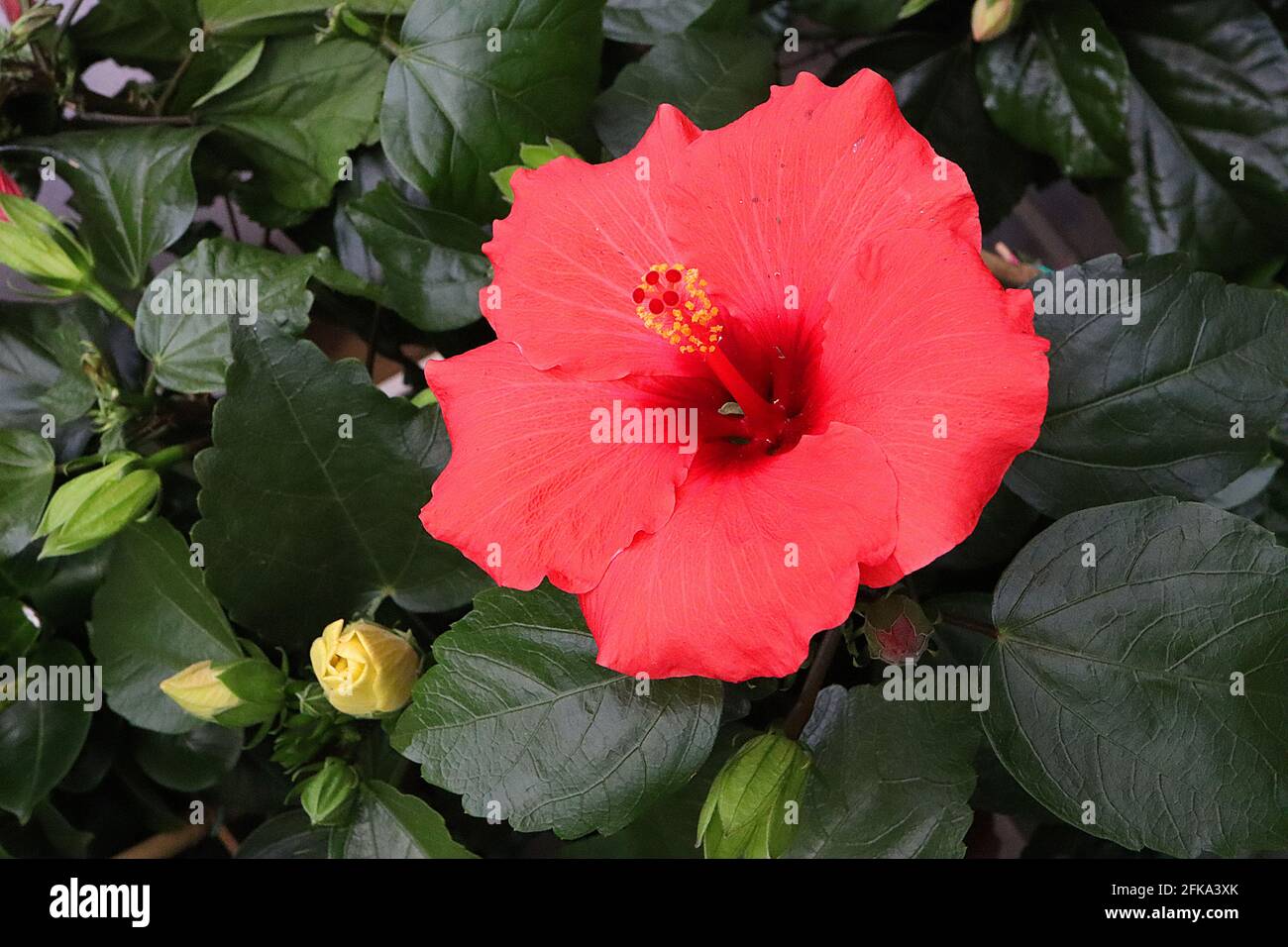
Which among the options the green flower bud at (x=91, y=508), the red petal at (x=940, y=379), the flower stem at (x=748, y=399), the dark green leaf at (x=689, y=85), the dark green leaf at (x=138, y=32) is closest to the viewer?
the red petal at (x=940, y=379)

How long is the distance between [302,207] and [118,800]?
616 millimetres

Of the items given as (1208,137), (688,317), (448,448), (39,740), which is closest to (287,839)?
(39,740)

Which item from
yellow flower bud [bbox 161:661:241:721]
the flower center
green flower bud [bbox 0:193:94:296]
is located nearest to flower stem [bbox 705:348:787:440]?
the flower center

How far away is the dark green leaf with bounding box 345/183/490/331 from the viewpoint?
35.3 inches

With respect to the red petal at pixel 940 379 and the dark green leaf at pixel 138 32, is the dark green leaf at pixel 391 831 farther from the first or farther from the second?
the dark green leaf at pixel 138 32

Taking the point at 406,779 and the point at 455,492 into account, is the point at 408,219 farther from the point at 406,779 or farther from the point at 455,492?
the point at 406,779

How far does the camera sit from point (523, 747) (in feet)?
2.31

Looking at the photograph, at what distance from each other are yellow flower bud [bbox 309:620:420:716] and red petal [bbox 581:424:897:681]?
0.68 feet

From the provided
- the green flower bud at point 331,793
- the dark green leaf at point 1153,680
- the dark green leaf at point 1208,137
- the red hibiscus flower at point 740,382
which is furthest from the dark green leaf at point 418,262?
the dark green leaf at point 1208,137

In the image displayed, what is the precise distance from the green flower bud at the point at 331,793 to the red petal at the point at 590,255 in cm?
38

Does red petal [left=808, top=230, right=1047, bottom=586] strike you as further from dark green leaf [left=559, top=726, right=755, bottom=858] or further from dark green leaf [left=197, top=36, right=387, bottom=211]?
dark green leaf [left=197, top=36, right=387, bottom=211]

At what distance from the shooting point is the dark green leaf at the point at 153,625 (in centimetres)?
84

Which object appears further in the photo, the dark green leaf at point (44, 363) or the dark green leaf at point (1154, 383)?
the dark green leaf at point (44, 363)

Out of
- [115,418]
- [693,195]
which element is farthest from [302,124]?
[693,195]
